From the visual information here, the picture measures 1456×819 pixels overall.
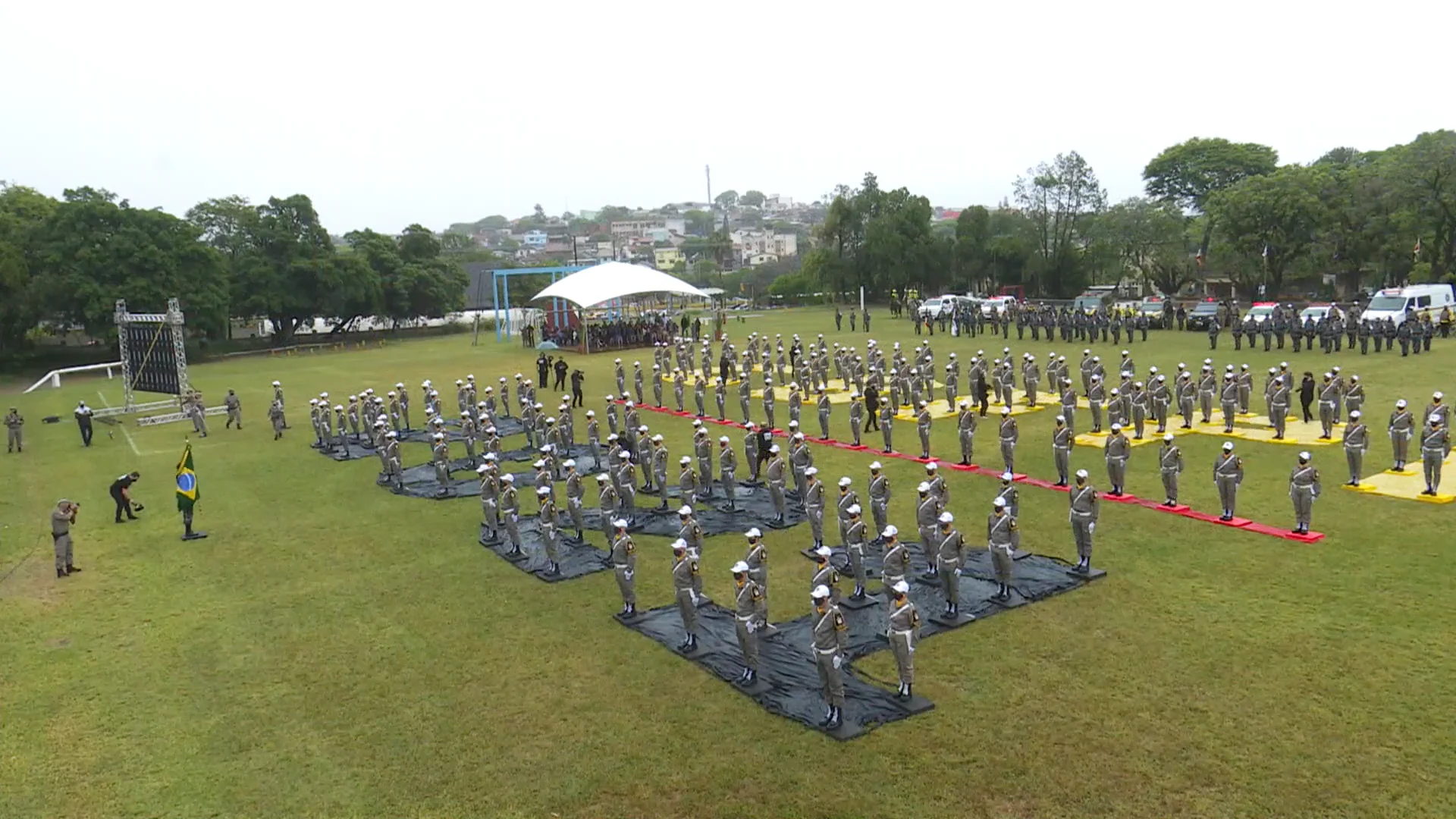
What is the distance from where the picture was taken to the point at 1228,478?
13.6 meters

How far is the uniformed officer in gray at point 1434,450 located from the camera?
1431 cm

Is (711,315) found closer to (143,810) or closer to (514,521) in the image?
(514,521)

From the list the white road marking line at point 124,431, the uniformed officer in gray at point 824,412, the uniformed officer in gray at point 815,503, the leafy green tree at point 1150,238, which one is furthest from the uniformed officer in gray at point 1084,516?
the leafy green tree at point 1150,238

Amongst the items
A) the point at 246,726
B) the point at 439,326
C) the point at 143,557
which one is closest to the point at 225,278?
the point at 439,326

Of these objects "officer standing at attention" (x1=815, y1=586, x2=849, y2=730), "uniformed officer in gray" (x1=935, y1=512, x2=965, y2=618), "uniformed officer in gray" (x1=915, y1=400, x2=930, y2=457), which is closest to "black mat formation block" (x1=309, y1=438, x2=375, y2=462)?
"uniformed officer in gray" (x1=915, y1=400, x2=930, y2=457)

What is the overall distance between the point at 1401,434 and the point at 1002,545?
30.2 ft

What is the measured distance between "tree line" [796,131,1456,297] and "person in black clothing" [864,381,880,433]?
34144mm

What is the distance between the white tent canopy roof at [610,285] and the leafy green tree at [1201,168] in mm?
43703

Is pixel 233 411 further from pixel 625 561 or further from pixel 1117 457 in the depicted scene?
pixel 1117 457

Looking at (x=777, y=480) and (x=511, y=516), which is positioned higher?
(x=777, y=480)

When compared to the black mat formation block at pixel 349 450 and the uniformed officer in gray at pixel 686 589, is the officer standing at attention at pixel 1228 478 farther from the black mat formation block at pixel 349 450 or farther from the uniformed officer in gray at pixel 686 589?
the black mat formation block at pixel 349 450

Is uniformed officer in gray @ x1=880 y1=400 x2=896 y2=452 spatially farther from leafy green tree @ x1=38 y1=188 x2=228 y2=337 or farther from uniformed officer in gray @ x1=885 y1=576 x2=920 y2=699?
leafy green tree @ x1=38 y1=188 x2=228 y2=337

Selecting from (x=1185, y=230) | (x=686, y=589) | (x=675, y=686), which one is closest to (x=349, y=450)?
(x=686, y=589)

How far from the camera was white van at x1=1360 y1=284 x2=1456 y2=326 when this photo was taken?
33.7 metres
